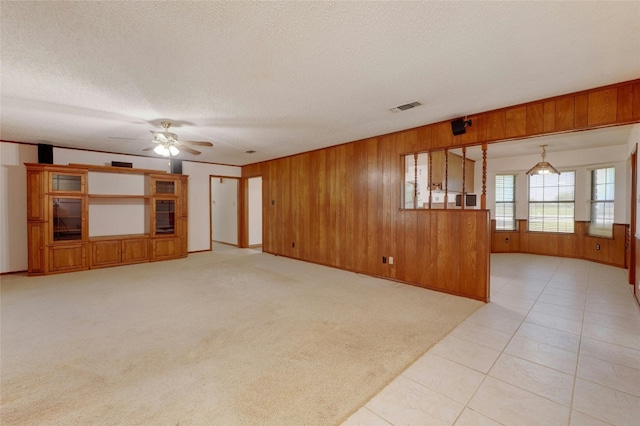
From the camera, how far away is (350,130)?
444 cm

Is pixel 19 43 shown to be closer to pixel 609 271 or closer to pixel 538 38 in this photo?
pixel 538 38

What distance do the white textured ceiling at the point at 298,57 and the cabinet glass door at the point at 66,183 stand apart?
5.45 ft

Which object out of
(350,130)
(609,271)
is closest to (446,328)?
(350,130)

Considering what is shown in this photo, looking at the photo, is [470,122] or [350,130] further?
[350,130]

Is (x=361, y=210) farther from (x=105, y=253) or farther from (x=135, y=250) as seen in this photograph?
(x=105, y=253)

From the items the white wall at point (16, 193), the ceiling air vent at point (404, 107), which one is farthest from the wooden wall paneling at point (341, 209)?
the white wall at point (16, 193)

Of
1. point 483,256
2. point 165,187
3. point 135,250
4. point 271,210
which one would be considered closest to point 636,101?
point 483,256

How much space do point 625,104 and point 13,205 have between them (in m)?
9.19

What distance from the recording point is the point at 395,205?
181 inches

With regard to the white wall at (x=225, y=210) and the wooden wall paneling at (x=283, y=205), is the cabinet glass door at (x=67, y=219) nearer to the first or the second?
the white wall at (x=225, y=210)

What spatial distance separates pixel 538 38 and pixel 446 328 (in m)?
2.63

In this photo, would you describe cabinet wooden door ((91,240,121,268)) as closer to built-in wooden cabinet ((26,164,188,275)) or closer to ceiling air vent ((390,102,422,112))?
built-in wooden cabinet ((26,164,188,275))

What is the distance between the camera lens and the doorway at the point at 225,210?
859cm

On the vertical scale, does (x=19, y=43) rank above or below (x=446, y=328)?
→ above
